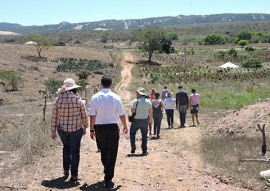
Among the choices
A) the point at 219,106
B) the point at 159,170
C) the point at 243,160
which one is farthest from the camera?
the point at 219,106

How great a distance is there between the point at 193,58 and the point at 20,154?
62810 millimetres

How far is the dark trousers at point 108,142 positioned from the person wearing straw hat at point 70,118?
1.23 feet

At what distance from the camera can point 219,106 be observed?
22.6 metres

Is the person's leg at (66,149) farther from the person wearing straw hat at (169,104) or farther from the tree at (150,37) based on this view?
the tree at (150,37)

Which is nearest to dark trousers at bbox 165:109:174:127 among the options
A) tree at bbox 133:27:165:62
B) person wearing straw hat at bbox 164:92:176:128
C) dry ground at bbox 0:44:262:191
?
person wearing straw hat at bbox 164:92:176:128

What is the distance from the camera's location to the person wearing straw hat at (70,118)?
7.02 metres

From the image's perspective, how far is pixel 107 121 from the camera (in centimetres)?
688

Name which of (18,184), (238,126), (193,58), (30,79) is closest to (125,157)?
(18,184)

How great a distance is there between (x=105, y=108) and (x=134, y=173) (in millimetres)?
1773

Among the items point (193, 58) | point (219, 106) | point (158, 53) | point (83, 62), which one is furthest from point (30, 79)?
point (158, 53)

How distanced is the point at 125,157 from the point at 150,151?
1.19 metres

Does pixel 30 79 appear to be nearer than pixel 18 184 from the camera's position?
No

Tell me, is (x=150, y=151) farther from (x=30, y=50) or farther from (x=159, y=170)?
(x=30, y=50)

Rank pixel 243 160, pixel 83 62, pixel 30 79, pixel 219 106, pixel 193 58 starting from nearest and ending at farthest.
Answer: pixel 243 160 < pixel 219 106 < pixel 30 79 < pixel 83 62 < pixel 193 58
